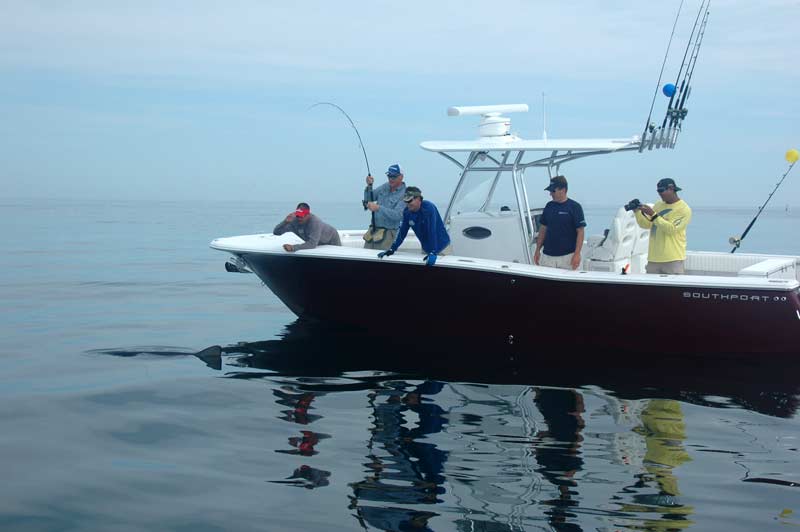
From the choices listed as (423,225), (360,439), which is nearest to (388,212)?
(423,225)

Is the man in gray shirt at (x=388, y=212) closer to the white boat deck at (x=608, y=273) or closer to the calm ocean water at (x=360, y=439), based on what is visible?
the white boat deck at (x=608, y=273)

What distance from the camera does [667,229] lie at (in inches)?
360

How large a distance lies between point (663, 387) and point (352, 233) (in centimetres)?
552

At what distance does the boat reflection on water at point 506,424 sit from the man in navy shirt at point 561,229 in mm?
1129

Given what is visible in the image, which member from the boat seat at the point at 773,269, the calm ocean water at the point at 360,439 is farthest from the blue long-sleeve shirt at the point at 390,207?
the boat seat at the point at 773,269

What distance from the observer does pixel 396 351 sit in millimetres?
9875

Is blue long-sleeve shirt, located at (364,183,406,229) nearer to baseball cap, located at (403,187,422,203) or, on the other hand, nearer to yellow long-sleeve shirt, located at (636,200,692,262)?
baseball cap, located at (403,187,422,203)

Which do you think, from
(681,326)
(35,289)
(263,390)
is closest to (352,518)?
(263,390)

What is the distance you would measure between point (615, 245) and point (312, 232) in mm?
3586

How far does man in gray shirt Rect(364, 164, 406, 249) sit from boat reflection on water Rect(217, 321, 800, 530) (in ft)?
3.99

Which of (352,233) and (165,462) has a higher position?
(352,233)

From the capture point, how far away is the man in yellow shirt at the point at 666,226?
359 inches

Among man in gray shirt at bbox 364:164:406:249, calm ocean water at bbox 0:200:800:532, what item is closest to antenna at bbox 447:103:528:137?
man in gray shirt at bbox 364:164:406:249

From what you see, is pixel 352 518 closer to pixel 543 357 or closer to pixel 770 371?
pixel 543 357
